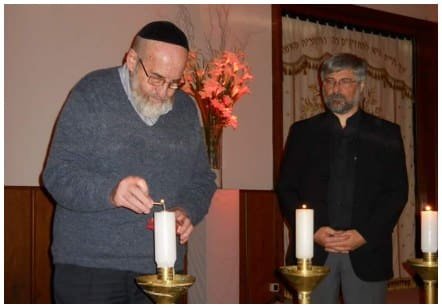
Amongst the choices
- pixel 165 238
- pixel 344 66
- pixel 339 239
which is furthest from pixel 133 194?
pixel 344 66

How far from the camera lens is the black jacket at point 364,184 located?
7.39ft

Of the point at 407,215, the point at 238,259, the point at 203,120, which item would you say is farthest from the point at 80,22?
the point at 407,215

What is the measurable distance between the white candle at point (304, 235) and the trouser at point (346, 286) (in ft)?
3.53

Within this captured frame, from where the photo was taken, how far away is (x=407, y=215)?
534 cm

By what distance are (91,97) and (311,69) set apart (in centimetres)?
Answer: 354

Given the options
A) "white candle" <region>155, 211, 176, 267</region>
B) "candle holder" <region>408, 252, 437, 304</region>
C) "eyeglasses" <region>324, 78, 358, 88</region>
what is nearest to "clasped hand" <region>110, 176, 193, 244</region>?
"white candle" <region>155, 211, 176, 267</region>

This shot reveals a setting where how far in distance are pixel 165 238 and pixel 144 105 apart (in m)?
0.66

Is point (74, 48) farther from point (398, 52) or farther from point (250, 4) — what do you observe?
point (398, 52)

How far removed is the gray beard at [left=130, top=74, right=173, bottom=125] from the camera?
159 centimetres

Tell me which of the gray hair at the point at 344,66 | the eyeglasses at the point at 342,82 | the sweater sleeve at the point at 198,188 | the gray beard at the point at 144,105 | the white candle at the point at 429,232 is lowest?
the white candle at the point at 429,232

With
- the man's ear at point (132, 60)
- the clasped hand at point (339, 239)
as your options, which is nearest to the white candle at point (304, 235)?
the man's ear at point (132, 60)

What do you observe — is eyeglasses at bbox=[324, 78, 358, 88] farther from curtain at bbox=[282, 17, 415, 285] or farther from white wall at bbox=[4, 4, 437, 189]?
curtain at bbox=[282, 17, 415, 285]

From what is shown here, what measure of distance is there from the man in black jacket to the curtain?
7.66ft

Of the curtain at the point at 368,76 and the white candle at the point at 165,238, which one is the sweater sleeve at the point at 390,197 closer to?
the white candle at the point at 165,238
